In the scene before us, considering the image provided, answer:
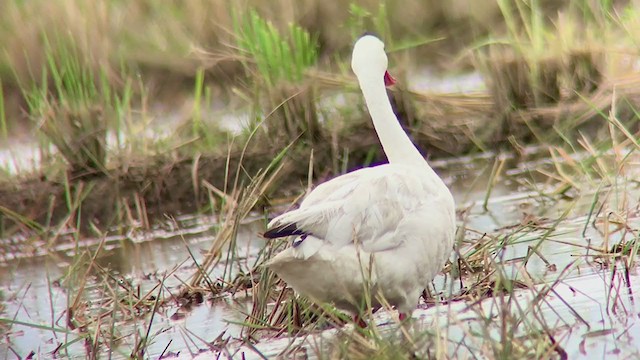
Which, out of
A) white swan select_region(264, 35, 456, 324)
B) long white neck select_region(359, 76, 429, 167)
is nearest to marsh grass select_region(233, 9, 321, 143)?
long white neck select_region(359, 76, 429, 167)

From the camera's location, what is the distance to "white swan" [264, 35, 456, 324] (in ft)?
15.8

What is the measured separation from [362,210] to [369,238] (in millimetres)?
115

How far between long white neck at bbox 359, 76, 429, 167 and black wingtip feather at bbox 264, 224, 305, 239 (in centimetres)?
103

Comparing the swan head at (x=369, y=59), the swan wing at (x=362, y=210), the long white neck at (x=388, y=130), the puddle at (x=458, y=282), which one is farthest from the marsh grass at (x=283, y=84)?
the swan wing at (x=362, y=210)

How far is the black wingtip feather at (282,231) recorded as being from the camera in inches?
185

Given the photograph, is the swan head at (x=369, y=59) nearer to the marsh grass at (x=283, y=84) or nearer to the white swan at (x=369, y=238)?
the white swan at (x=369, y=238)

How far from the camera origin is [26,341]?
6.09 m

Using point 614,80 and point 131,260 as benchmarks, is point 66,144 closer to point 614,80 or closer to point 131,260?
point 131,260

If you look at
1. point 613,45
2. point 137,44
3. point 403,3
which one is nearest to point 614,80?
point 613,45

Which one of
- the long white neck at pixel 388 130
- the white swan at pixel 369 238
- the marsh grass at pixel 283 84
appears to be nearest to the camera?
the white swan at pixel 369 238

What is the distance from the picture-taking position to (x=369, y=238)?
4992 millimetres

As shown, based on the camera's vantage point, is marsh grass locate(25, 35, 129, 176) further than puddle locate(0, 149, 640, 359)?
Yes

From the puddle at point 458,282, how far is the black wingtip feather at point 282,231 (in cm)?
37

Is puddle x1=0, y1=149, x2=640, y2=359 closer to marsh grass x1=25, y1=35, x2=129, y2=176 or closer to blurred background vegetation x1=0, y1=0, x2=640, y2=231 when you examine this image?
blurred background vegetation x1=0, y1=0, x2=640, y2=231
